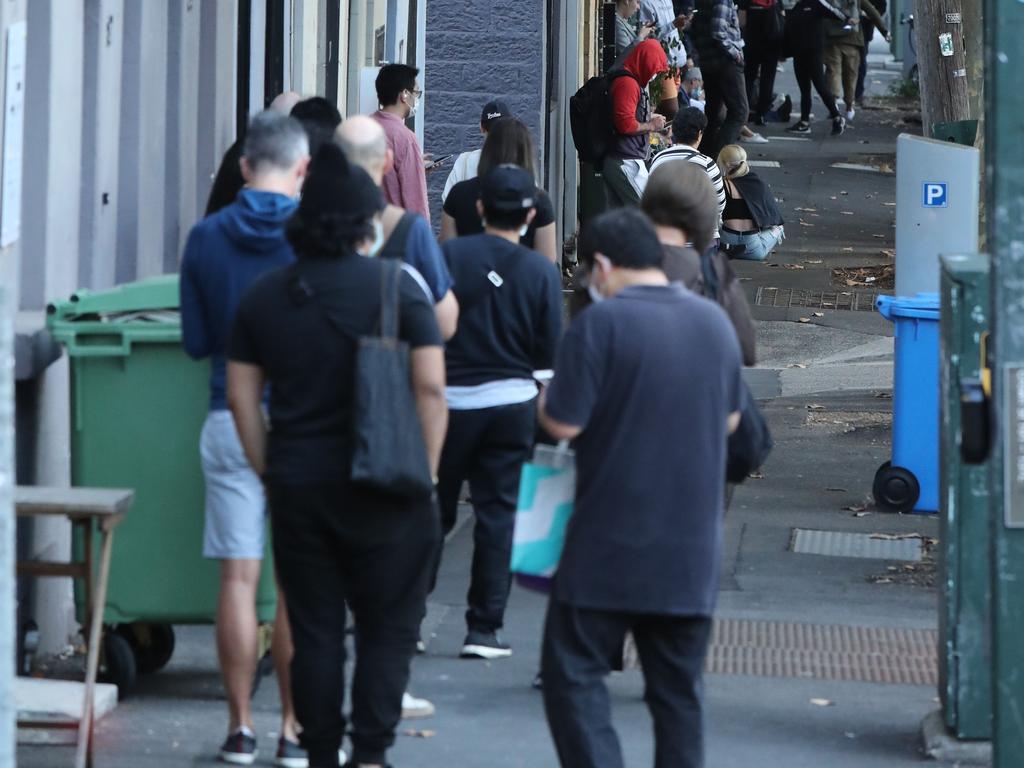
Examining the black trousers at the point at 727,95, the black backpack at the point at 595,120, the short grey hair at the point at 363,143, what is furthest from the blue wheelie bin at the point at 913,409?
the black trousers at the point at 727,95

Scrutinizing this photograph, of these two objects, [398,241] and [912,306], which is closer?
[398,241]

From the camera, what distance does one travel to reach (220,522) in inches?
227

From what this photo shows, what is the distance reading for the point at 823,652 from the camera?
7.44m

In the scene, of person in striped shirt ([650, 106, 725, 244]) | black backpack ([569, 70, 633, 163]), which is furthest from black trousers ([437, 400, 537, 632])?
black backpack ([569, 70, 633, 163])

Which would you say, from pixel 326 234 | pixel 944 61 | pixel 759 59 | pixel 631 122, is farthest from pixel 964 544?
pixel 759 59

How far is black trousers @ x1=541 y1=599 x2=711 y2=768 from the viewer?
498cm

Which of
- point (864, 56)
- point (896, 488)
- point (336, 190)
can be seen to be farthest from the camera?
point (864, 56)

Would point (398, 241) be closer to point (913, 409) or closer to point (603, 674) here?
point (603, 674)

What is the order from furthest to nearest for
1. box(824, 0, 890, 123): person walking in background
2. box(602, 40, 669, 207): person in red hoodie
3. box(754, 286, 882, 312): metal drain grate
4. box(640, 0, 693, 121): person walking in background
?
1. box(824, 0, 890, 123): person walking in background
2. box(640, 0, 693, 121): person walking in background
3. box(754, 286, 882, 312): metal drain grate
4. box(602, 40, 669, 207): person in red hoodie

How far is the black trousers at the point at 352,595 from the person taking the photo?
5.05 m

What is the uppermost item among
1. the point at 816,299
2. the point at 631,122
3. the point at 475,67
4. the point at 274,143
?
the point at 475,67

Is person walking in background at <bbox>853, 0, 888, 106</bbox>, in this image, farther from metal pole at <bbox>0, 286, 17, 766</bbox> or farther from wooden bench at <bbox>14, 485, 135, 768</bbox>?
metal pole at <bbox>0, 286, 17, 766</bbox>

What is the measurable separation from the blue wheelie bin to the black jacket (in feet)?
9.27

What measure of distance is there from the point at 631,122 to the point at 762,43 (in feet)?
36.6
